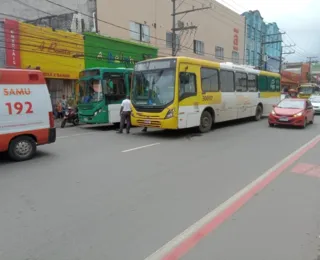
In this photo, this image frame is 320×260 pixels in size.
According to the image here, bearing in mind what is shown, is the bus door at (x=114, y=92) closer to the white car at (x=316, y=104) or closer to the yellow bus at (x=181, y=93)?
the yellow bus at (x=181, y=93)

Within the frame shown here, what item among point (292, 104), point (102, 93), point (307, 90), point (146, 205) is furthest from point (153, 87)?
point (307, 90)

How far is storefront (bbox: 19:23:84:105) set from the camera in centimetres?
1788

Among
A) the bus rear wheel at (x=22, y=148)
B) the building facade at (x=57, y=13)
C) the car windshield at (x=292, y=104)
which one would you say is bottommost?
the bus rear wheel at (x=22, y=148)

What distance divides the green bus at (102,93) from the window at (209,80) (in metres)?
4.19

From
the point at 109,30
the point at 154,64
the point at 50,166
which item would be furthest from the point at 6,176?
the point at 109,30

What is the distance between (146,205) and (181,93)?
7.27 m

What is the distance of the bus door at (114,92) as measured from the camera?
47.8ft

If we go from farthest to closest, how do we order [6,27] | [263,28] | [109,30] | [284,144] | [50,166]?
1. [263,28]
2. [109,30]
3. [6,27]
4. [284,144]
5. [50,166]

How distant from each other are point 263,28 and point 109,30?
1309 inches

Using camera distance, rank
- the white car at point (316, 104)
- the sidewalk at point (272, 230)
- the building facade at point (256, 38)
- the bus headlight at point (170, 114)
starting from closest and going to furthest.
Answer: the sidewalk at point (272, 230), the bus headlight at point (170, 114), the white car at point (316, 104), the building facade at point (256, 38)

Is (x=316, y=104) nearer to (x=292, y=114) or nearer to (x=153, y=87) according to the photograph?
(x=292, y=114)

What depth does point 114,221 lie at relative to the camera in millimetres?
4293

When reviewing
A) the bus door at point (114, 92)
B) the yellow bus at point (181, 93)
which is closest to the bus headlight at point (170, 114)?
the yellow bus at point (181, 93)

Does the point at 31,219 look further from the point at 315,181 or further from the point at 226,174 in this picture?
the point at 315,181
